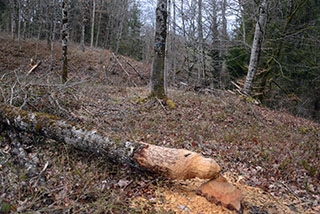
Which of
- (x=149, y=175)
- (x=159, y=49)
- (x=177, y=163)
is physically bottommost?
(x=149, y=175)

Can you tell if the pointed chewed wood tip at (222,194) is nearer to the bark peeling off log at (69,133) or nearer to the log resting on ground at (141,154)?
the log resting on ground at (141,154)

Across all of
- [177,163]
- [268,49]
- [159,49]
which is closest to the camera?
[177,163]

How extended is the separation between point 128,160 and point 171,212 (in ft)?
3.36

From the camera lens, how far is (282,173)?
14.1 feet

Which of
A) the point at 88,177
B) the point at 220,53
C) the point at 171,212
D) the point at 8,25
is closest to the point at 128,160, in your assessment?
the point at 88,177

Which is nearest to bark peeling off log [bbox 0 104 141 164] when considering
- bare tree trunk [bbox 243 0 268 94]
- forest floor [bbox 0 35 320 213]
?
forest floor [bbox 0 35 320 213]

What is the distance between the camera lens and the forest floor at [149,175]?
10.1ft

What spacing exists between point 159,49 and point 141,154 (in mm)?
5175

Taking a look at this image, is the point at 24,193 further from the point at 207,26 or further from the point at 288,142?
the point at 207,26

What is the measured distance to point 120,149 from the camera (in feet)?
11.9

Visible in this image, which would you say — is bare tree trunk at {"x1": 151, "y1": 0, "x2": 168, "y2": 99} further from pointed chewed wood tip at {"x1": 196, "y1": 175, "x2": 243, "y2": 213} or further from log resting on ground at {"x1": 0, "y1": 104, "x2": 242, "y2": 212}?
pointed chewed wood tip at {"x1": 196, "y1": 175, "x2": 243, "y2": 213}

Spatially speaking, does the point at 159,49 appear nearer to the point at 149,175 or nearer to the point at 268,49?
the point at 149,175

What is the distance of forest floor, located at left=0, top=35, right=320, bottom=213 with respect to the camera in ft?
10.1

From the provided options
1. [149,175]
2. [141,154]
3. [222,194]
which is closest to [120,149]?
[141,154]
